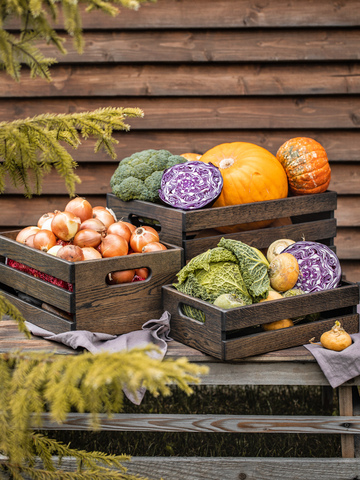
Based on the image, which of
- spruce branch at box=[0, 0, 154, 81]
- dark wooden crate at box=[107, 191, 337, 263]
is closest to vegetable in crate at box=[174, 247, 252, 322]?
dark wooden crate at box=[107, 191, 337, 263]

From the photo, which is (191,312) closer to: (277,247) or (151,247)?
(151,247)

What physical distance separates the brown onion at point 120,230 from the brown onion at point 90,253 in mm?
137

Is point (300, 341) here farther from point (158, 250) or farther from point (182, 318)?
point (158, 250)

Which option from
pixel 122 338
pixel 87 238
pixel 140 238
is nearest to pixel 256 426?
pixel 122 338

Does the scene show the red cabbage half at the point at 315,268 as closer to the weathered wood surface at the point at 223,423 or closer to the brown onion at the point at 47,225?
the weathered wood surface at the point at 223,423

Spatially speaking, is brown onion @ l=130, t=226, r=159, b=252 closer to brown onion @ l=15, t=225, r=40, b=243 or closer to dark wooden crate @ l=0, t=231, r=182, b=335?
dark wooden crate @ l=0, t=231, r=182, b=335

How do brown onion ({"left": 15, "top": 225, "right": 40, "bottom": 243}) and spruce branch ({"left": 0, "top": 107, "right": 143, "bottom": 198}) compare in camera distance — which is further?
brown onion ({"left": 15, "top": 225, "right": 40, "bottom": 243})

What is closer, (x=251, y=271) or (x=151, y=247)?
(x=251, y=271)

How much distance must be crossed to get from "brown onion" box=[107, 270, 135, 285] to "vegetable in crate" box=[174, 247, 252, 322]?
0.20 metres

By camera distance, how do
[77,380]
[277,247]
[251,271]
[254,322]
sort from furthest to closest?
[277,247] → [251,271] → [254,322] → [77,380]

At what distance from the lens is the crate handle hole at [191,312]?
75.0 inches

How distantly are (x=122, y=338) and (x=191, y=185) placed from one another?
68 centimetres

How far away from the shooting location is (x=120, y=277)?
202cm

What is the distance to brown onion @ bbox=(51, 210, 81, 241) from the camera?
2029 millimetres
